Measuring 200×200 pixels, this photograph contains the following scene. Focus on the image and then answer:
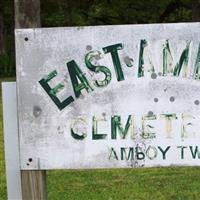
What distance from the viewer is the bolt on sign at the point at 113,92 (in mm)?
3480

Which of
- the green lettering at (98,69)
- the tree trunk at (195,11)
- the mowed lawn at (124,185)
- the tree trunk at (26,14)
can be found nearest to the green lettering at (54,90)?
the green lettering at (98,69)

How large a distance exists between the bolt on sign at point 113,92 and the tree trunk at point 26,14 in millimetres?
615

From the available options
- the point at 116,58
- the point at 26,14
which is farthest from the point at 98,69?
the point at 26,14

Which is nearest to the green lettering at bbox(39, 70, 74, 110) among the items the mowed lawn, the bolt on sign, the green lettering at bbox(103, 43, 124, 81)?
the bolt on sign

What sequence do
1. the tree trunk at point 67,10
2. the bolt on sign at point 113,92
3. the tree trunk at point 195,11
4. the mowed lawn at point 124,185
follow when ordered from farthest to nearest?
1. the tree trunk at point 67,10
2. the tree trunk at point 195,11
3. the mowed lawn at point 124,185
4. the bolt on sign at point 113,92

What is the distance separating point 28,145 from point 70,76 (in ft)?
1.54

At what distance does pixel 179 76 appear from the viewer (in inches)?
138

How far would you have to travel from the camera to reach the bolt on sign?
348 cm

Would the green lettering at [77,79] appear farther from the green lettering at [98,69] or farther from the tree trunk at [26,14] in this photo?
the tree trunk at [26,14]

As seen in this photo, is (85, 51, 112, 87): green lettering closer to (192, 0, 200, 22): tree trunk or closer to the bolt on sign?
the bolt on sign

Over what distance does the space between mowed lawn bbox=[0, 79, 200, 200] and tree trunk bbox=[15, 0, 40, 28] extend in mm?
1894

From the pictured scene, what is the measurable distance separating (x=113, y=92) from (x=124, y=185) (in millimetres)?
2529

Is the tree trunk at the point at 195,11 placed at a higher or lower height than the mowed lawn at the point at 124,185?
higher

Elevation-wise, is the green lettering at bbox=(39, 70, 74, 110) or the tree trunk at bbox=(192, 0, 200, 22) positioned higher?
the tree trunk at bbox=(192, 0, 200, 22)
